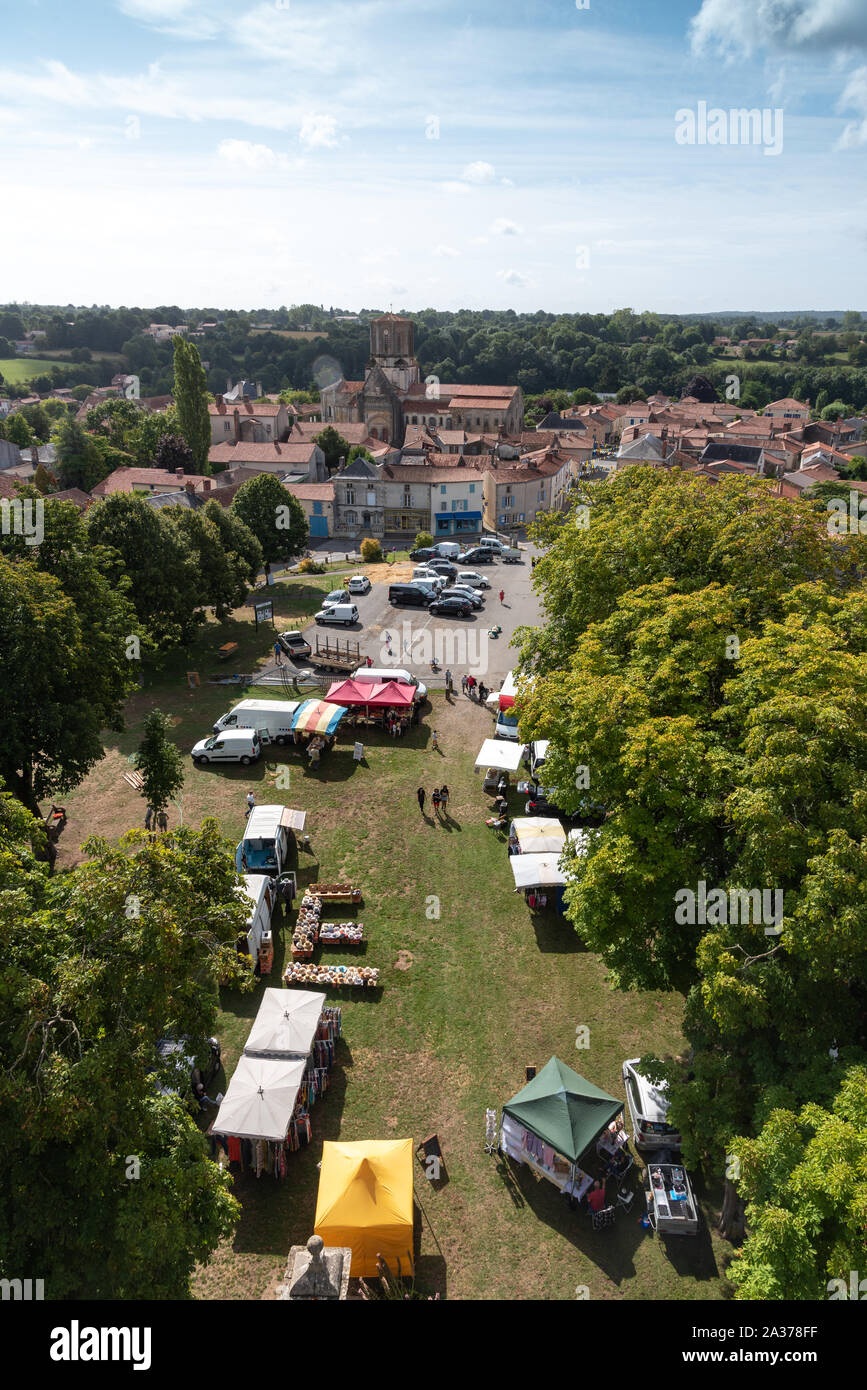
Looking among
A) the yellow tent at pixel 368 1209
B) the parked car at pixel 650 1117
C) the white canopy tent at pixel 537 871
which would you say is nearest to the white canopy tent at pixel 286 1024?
the yellow tent at pixel 368 1209

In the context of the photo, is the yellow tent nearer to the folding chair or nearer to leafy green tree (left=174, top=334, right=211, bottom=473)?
the folding chair

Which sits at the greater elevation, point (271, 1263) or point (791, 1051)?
point (791, 1051)

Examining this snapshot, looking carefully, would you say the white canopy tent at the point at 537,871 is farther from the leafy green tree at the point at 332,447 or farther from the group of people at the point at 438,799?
the leafy green tree at the point at 332,447

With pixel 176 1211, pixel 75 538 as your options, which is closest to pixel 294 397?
pixel 75 538

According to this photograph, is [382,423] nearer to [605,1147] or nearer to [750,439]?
[750,439]

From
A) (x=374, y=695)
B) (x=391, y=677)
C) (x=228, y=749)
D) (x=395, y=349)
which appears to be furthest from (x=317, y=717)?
(x=395, y=349)
